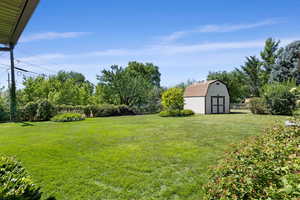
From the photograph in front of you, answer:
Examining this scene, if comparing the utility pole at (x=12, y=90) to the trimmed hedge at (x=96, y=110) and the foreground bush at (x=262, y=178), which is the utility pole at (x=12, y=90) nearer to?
the trimmed hedge at (x=96, y=110)

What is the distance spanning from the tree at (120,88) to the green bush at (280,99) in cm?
1265

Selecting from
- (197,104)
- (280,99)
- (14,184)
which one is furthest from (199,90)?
(14,184)

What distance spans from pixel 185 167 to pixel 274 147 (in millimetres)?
1599

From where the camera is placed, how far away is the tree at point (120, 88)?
65.1 ft

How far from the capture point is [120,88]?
65.3 ft

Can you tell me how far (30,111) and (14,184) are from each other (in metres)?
12.7

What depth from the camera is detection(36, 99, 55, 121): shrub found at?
11.8 m

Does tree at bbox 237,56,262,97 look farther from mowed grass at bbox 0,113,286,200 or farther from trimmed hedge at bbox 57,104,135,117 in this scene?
mowed grass at bbox 0,113,286,200

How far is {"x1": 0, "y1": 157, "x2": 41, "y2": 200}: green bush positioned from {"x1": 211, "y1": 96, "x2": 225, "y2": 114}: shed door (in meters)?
17.8

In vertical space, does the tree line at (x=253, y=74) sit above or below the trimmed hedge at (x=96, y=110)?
above

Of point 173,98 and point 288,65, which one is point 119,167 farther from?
point 288,65

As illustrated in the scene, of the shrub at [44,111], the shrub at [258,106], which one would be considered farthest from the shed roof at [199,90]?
A: the shrub at [44,111]

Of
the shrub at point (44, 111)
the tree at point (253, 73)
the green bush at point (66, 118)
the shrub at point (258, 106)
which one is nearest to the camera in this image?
the green bush at point (66, 118)

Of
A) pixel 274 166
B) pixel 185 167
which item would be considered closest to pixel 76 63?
pixel 185 167
